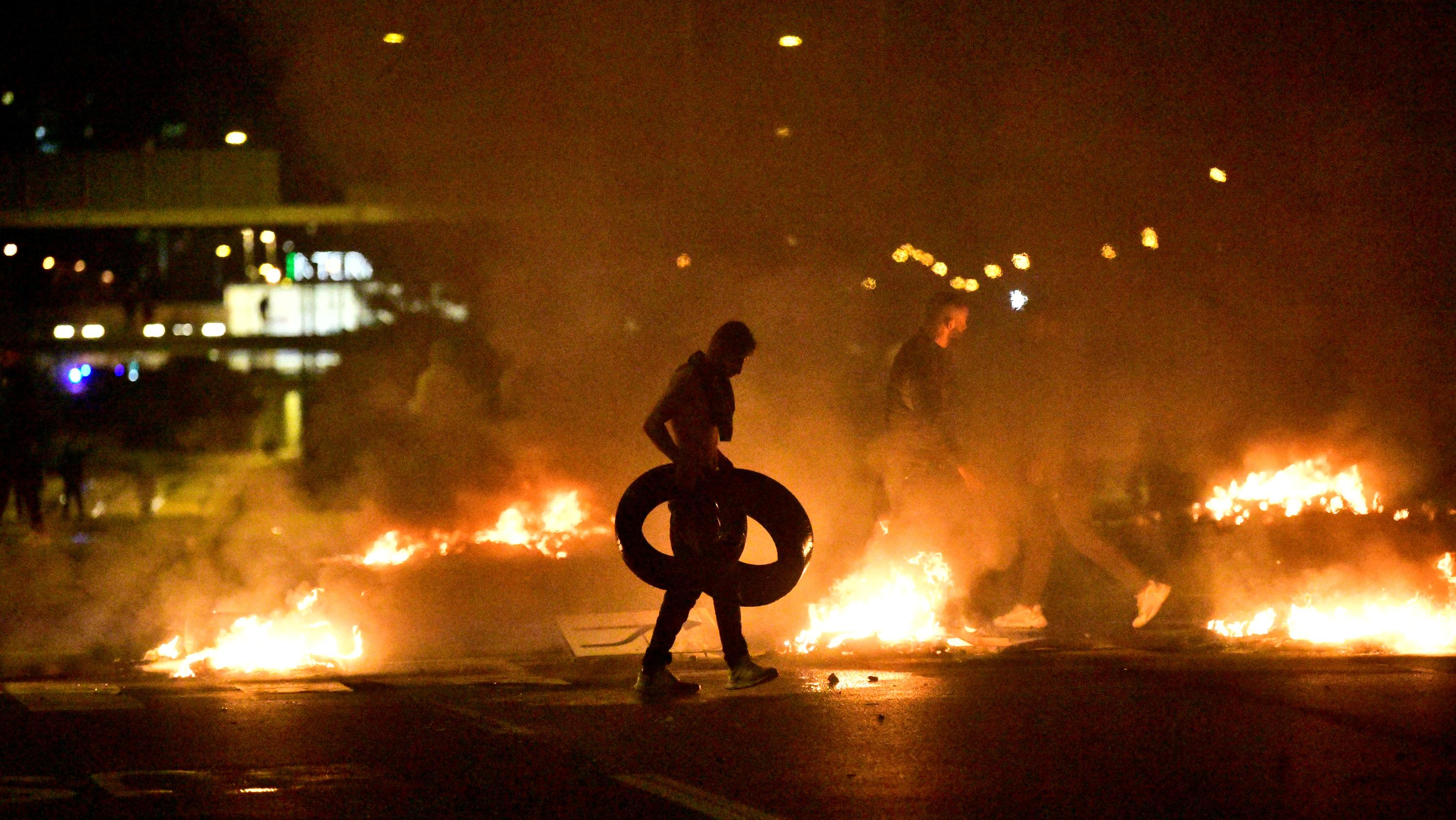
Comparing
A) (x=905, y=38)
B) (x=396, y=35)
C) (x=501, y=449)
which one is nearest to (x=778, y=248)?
(x=905, y=38)

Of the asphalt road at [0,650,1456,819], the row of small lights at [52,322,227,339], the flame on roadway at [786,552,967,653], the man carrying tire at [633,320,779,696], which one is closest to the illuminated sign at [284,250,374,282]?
the row of small lights at [52,322,227,339]

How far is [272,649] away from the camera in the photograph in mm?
7105

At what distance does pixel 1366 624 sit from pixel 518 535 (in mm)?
5781

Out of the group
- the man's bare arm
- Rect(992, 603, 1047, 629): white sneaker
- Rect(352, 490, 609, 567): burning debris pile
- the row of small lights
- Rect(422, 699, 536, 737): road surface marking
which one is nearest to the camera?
Rect(422, 699, 536, 737): road surface marking

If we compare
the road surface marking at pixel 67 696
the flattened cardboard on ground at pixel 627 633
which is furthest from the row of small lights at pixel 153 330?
the road surface marking at pixel 67 696

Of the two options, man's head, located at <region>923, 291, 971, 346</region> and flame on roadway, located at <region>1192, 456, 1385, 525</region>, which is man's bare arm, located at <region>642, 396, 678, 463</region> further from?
flame on roadway, located at <region>1192, 456, 1385, 525</region>

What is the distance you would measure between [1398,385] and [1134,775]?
772 cm

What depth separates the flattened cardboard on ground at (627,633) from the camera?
23.5ft

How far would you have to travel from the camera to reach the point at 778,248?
39.1 ft

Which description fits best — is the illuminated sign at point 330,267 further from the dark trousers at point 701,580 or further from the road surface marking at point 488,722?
the road surface marking at point 488,722

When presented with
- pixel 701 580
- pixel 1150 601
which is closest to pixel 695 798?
pixel 701 580

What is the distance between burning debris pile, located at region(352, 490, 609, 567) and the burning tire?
365cm

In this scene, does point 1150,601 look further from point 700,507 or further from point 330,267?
point 330,267

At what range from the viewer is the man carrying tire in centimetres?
596
